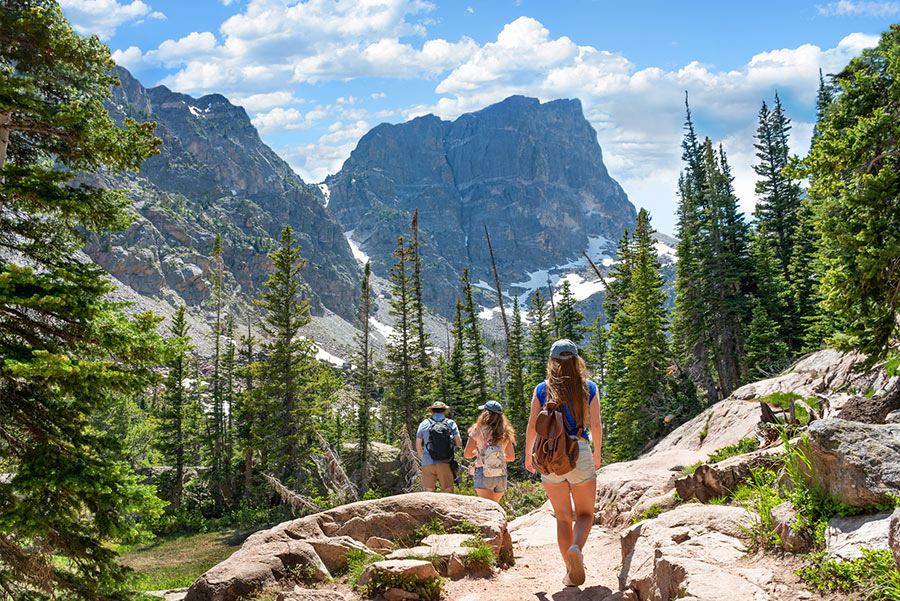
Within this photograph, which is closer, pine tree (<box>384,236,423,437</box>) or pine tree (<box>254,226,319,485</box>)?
pine tree (<box>254,226,319,485</box>)

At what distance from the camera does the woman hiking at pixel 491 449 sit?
318 inches

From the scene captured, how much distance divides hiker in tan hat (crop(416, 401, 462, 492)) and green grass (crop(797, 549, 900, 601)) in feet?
18.4

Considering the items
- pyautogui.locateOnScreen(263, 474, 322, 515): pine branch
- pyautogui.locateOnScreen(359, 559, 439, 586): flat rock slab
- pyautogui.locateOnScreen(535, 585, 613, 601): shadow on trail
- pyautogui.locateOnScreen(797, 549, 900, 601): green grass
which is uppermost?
pyautogui.locateOnScreen(797, 549, 900, 601): green grass

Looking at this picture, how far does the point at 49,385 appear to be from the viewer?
245 inches

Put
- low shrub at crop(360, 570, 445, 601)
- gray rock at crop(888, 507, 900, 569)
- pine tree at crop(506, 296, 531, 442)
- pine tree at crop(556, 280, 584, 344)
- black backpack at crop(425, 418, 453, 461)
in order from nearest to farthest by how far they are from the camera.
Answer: gray rock at crop(888, 507, 900, 569) < low shrub at crop(360, 570, 445, 601) < black backpack at crop(425, 418, 453, 461) < pine tree at crop(506, 296, 531, 442) < pine tree at crop(556, 280, 584, 344)

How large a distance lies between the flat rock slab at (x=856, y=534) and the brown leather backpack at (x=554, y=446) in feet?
6.07

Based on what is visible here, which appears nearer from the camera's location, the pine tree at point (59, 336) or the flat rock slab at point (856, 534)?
the flat rock slab at point (856, 534)

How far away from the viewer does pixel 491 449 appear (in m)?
8.11

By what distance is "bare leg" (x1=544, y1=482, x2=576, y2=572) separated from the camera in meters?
5.14

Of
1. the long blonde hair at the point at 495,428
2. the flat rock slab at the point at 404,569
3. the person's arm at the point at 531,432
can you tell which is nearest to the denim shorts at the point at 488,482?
the long blonde hair at the point at 495,428

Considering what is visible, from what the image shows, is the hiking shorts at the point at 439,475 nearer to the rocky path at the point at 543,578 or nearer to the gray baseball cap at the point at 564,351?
the rocky path at the point at 543,578

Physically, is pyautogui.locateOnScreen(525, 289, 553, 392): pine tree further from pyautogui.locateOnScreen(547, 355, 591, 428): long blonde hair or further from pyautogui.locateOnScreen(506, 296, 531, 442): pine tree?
pyautogui.locateOnScreen(547, 355, 591, 428): long blonde hair

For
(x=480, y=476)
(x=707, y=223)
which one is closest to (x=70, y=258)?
(x=480, y=476)

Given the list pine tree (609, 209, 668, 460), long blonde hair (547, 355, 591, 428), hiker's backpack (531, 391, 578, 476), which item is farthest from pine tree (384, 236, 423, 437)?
hiker's backpack (531, 391, 578, 476)
